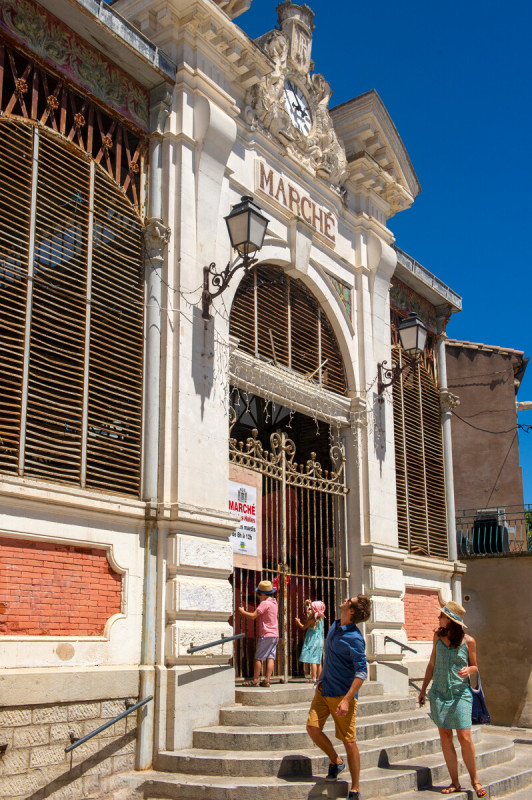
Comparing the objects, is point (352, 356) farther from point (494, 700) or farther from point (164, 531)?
point (494, 700)

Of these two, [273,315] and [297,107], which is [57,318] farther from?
[297,107]

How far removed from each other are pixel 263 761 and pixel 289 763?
0.24m

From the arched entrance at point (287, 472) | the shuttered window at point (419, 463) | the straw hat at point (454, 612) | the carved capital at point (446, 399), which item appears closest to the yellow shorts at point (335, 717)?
the straw hat at point (454, 612)

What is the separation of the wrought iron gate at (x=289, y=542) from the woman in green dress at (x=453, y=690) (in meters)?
2.98

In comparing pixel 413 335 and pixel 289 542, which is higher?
pixel 413 335

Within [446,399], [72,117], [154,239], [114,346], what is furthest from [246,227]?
[446,399]

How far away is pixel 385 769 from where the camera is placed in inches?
314

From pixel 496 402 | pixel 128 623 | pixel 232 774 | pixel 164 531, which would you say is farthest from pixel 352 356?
pixel 496 402

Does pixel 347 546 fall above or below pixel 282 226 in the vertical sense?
below

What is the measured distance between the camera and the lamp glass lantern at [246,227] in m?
9.31

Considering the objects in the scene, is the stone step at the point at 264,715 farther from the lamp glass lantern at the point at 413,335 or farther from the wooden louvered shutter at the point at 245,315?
the lamp glass lantern at the point at 413,335

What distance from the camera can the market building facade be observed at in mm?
7738

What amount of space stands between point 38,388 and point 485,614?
35.7 feet

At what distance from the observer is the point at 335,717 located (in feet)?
22.6
